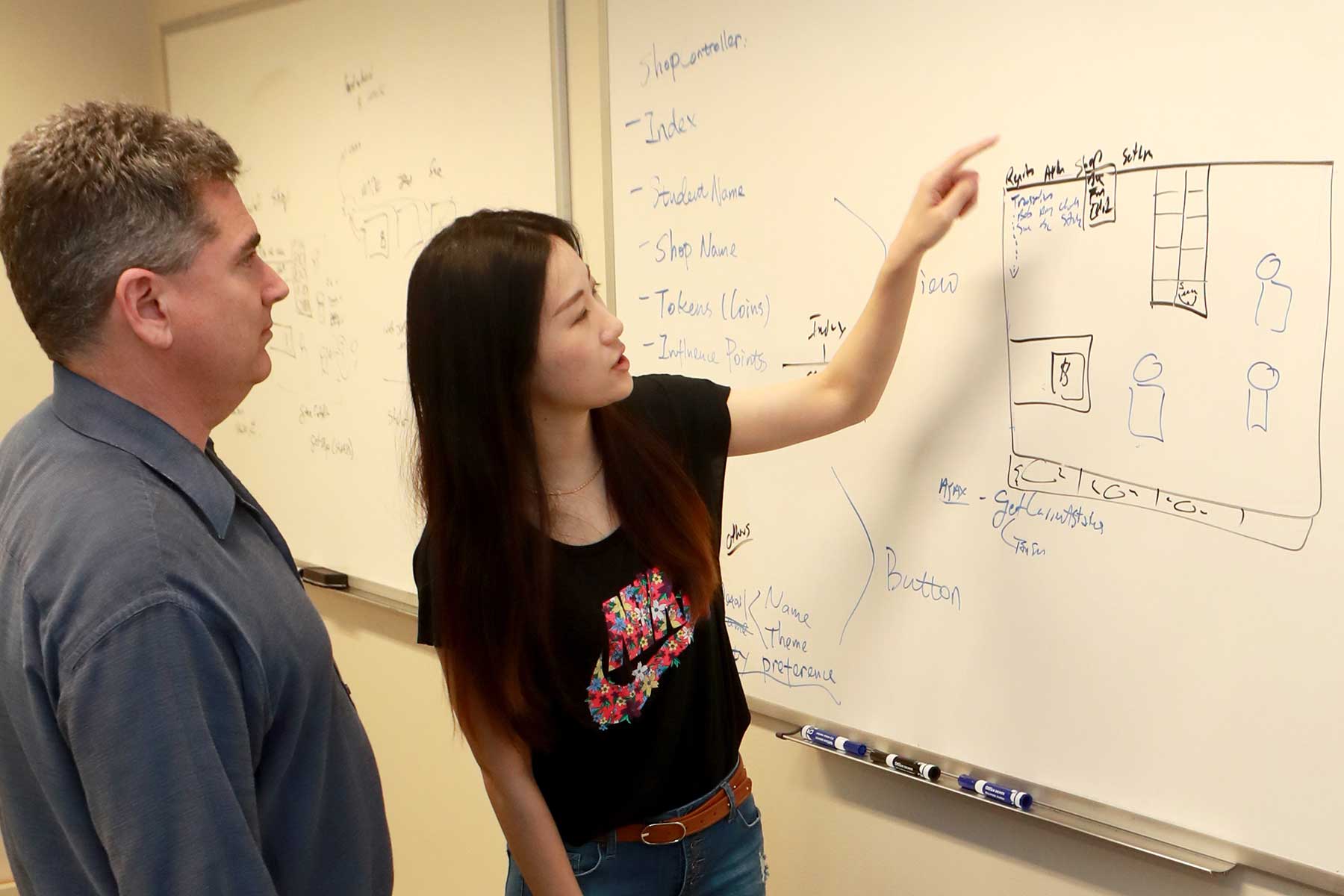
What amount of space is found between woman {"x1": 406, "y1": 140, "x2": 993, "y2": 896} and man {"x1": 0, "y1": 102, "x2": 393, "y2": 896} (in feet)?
0.78

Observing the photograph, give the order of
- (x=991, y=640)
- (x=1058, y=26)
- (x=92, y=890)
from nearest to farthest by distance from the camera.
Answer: (x=92, y=890) → (x=1058, y=26) → (x=991, y=640)

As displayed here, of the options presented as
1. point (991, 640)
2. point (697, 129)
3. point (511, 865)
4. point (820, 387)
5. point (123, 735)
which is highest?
point (697, 129)

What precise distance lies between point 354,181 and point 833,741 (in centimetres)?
166

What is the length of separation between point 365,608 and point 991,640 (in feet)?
5.66

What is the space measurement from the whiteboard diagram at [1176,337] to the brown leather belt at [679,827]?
56cm

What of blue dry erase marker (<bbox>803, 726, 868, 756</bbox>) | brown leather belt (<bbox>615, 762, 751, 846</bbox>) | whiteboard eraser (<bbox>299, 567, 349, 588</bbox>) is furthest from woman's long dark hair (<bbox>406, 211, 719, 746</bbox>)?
whiteboard eraser (<bbox>299, 567, 349, 588</bbox>)

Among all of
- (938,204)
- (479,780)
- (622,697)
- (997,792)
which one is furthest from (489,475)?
(479,780)

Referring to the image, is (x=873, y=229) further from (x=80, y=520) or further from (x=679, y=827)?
(x=80, y=520)

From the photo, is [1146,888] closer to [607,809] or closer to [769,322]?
[607,809]

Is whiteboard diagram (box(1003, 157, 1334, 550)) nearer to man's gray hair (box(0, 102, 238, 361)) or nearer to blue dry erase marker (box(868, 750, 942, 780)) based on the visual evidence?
blue dry erase marker (box(868, 750, 942, 780))

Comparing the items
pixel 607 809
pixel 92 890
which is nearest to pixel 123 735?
pixel 92 890

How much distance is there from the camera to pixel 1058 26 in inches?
52.0

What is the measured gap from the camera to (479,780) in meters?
2.50

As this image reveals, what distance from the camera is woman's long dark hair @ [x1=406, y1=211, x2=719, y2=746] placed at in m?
1.29
